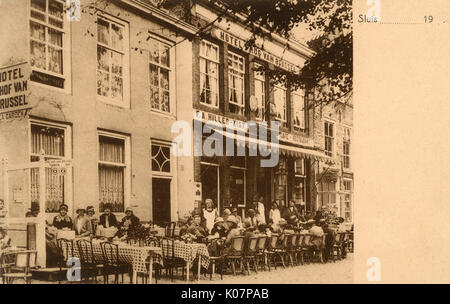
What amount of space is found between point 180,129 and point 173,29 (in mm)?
922

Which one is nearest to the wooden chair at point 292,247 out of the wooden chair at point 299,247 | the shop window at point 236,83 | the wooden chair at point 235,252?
the wooden chair at point 299,247

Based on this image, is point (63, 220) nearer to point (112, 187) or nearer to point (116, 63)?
point (112, 187)

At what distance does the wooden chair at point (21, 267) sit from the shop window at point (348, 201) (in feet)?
9.14

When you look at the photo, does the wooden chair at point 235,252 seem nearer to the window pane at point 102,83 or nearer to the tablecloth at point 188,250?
the tablecloth at point 188,250

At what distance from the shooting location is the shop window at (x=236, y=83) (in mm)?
5359

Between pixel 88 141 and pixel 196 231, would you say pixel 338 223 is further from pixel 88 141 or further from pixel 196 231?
pixel 88 141

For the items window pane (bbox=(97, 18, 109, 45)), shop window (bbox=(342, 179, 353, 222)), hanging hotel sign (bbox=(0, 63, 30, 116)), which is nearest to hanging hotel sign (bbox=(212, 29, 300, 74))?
window pane (bbox=(97, 18, 109, 45))

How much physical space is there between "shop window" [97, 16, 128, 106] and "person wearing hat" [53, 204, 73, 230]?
1.05m

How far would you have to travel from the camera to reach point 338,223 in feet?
17.1

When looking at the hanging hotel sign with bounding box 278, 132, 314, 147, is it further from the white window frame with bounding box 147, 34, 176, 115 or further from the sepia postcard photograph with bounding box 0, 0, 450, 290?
the white window frame with bounding box 147, 34, 176, 115

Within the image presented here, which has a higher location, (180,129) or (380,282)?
(180,129)
